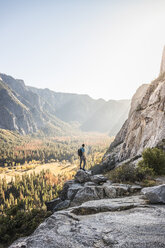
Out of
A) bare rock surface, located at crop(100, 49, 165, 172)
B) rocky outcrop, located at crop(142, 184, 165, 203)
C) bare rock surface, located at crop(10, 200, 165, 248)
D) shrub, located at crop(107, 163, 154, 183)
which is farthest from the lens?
bare rock surface, located at crop(100, 49, 165, 172)

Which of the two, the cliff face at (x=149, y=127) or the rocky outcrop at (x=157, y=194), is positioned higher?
the cliff face at (x=149, y=127)

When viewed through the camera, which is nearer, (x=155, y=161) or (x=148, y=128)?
(x=155, y=161)

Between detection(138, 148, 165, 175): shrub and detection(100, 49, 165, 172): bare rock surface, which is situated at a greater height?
detection(100, 49, 165, 172): bare rock surface

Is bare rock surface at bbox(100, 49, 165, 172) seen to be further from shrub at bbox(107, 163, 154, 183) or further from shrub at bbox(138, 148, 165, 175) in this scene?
shrub at bbox(107, 163, 154, 183)

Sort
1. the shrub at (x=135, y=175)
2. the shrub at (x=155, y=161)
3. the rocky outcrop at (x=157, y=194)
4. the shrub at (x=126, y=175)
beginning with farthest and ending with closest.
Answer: the shrub at (x=155, y=161) < the shrub at (x=126, y=175) < the shrub at (x=135, y=175) < the rocky outcrop at (x=157, y=194)

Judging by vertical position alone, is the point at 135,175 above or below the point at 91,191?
above

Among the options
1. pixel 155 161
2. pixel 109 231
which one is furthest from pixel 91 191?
pixel 109 231

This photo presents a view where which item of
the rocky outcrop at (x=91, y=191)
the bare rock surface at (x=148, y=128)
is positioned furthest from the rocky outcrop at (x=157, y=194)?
the bare rock surface at (x=148, y=128)

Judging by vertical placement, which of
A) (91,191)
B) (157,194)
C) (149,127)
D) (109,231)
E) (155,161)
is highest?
(149,127)

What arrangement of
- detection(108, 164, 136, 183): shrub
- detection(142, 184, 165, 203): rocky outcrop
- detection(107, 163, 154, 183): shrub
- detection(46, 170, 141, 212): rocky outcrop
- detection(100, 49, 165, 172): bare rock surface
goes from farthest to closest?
detection(100, 49, 165, 172): bare rock surface → detection(108, 164, 136, 183): shrub → detection(107, 163, 154, 183): shrub → detection(46, 170, 141, 212): rocky outcrop → detection(142, 184, 165, 203): rocky outcrop

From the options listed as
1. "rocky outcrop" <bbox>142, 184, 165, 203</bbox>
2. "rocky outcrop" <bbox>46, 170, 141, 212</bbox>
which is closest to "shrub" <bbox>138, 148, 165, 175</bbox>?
"rocky outcrop" <bbox>46, 170, 141, 212</bbox>

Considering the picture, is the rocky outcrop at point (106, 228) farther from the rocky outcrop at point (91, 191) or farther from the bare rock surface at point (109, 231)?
the rocky outcrop at point (91, 191)

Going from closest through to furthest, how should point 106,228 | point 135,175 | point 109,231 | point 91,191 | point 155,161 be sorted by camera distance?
point 109,231, point 106,228, point 135,175, point 91,191, point 155,161

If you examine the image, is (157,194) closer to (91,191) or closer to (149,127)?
(91,191)
